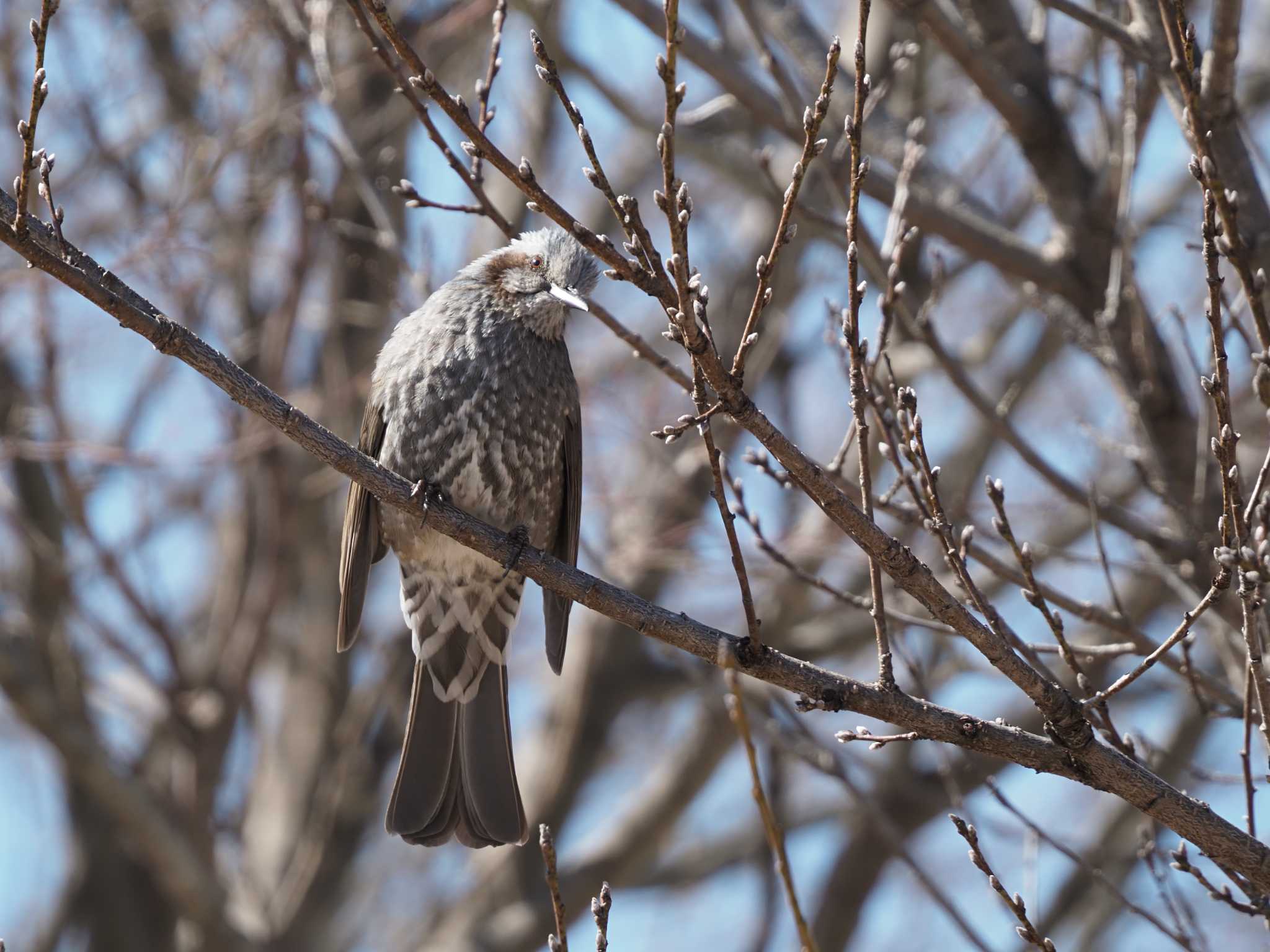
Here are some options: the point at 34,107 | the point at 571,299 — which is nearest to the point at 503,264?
the point at 571,299

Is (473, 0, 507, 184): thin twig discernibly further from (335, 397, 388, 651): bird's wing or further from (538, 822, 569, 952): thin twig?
(538, 822, 569, 952): thin twig

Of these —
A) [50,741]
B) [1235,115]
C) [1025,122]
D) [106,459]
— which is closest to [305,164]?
[106,459]

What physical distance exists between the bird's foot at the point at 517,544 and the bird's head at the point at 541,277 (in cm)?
98

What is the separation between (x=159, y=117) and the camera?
6809mm

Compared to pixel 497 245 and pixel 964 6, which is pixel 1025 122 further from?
pixel 497 245

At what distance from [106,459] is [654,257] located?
3833 millimetres

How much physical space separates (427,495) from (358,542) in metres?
1.08

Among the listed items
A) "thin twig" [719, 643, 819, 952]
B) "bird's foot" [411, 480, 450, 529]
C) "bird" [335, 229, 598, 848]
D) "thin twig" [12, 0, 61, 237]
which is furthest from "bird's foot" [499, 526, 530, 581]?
"thin twig" [12, 0, 61, 237]

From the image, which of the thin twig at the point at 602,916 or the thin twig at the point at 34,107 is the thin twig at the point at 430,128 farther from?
the thin twig at the point at 602,916

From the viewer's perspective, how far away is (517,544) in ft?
9.78

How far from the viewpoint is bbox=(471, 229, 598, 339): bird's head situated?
4180 millimetres

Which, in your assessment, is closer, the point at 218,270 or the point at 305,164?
the point at 305,164

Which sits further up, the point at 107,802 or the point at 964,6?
the point at 964,6

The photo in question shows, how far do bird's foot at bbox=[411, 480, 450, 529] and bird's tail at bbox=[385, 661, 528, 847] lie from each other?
2.81ft
